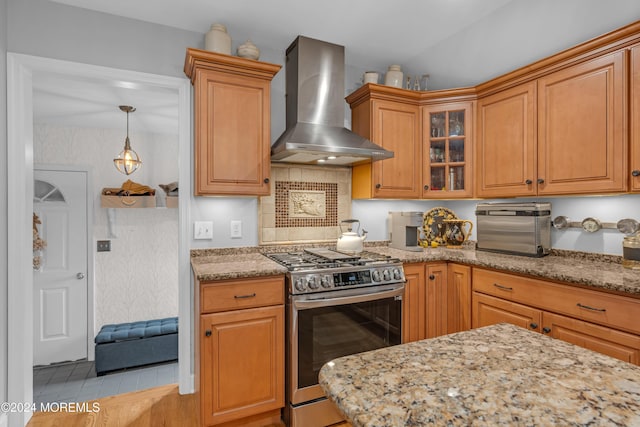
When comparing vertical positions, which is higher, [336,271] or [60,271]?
[336,271]

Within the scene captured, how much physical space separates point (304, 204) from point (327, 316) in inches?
42.4

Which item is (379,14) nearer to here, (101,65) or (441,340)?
(101,65)

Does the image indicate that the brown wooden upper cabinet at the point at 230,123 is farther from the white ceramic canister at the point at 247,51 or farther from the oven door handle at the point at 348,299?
the oven door handle at the point at 348,299

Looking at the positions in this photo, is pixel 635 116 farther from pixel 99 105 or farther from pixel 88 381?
pixel 88 381

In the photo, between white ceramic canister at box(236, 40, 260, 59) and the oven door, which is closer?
the oven door

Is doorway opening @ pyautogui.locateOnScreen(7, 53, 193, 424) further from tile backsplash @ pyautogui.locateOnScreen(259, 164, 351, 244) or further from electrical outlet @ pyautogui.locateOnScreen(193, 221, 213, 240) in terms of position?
tile backsplash @ pyautogui.locateOnScreen(259, 164, 351, 244)

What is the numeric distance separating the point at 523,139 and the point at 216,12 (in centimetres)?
228

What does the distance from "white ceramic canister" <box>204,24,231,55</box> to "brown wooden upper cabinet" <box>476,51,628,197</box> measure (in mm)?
1977

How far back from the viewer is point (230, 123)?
230 centimetres

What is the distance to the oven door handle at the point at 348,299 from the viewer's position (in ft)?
6.44

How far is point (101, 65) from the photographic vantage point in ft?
7.36

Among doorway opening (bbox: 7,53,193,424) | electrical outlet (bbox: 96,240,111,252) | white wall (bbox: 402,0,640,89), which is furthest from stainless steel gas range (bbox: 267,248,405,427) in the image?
electrical outlet (bbox: 96,240,111,252)

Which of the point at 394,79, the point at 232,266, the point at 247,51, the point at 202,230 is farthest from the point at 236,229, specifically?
the point at 394,79

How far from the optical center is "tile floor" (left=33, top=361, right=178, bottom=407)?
294cm
